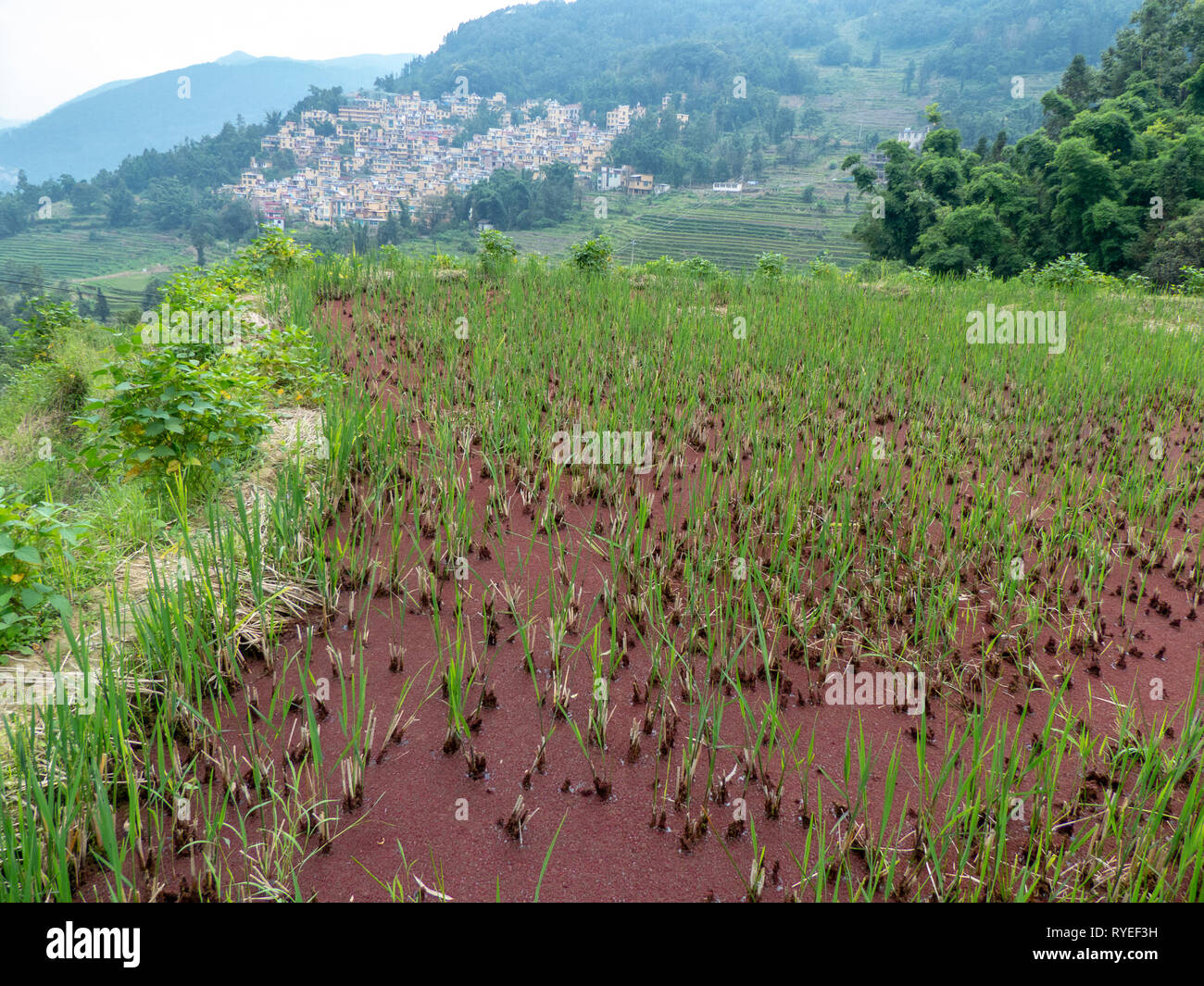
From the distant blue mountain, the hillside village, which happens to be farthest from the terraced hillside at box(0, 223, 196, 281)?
the distant blue mountain

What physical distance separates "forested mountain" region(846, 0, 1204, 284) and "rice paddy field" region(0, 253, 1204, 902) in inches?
756

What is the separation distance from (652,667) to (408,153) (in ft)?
398

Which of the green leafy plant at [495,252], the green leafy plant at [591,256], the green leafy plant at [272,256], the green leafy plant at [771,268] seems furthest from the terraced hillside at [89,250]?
the green leafy plant at [771,268]

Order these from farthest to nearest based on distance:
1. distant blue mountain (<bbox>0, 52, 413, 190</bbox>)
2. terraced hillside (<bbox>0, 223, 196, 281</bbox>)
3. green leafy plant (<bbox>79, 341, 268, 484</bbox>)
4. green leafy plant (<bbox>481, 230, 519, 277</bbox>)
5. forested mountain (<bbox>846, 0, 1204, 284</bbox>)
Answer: distant blue mountain (<bbox>0, 52, 413, 190</bbox>) < terraced hillside (<bbox>0, 223, 196, 281</bbox>) < forested mountain (<bbox>846, 0, 1204, 284</bbox>) < green leafy plant (<bbox>481, 230, 519, 277</bbox>) < green leafy plant (<bbox>79, 341, 268, 484</bbox>)

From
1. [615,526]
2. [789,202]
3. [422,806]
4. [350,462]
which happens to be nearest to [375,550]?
[350,462]

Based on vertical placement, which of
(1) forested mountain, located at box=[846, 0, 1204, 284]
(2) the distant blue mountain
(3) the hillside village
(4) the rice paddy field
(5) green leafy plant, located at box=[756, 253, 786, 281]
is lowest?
(4) the rice paddy field

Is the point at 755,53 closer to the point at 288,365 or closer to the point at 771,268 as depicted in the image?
the point at 771,268

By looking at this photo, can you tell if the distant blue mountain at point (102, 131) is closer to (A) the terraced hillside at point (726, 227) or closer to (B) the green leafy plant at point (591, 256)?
(A) the terraced hillside at point (726, 227)

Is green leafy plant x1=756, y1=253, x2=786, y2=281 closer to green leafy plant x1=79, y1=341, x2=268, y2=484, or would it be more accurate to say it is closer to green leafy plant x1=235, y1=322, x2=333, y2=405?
green leafy plant x1=235, y1=322, x2=333, y2=405

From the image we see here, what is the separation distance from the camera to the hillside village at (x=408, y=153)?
252 ft

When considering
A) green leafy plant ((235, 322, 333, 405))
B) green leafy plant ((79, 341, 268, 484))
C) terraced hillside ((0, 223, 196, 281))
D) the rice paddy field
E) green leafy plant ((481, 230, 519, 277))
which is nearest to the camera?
the rice paddy field

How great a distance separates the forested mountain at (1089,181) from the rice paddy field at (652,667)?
63.0 feet

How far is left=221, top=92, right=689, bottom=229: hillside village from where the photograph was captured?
7688 centimetres

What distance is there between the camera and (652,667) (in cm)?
252
